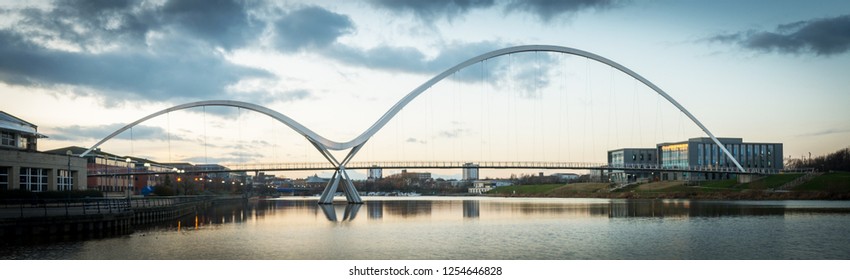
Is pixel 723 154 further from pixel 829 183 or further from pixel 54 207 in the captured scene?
pixel 54 207

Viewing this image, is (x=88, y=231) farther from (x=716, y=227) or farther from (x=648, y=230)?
(x=716, y=227)

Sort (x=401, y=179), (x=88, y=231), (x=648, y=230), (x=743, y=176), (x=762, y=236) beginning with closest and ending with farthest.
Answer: (x=762, y=236), (x=88, y=231), (x=648, y=230), (x=743, y=176), (x=401, y=179)

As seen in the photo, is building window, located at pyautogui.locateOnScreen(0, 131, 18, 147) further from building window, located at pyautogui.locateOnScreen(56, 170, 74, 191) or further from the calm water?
the calm water

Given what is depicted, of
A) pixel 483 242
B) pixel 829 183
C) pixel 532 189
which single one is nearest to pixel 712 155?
pixel 532 189

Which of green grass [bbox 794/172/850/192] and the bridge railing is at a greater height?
the bridge railing

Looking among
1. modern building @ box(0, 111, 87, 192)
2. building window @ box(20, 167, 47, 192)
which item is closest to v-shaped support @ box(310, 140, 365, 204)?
modern building @ box(0, 111, 87, 192)

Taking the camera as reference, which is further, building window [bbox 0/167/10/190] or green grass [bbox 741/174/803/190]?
green grass [bbox 741/174/803/190]
